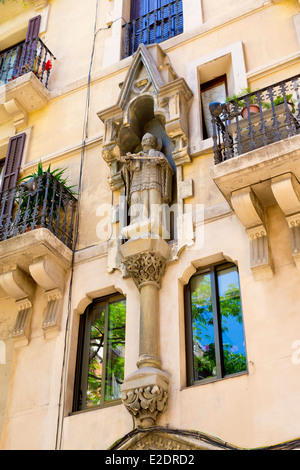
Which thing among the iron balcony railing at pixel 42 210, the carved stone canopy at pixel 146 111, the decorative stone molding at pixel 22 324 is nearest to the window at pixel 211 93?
the carved stone canopy at pixel 146 111

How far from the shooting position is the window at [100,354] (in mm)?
9500

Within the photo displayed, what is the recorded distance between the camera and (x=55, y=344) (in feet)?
33.0

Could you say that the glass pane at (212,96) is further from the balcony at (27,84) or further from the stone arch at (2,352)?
the stone arch at (2,352)

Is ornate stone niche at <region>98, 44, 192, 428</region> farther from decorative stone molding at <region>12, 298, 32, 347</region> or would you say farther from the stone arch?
the stone arch

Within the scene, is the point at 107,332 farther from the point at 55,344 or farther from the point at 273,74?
the point at 273,74

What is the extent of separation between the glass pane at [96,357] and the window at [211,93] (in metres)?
3.84

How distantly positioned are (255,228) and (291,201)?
660mm

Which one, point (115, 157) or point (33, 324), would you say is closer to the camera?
point (33, 324)

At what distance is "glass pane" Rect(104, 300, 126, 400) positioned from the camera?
372 inches

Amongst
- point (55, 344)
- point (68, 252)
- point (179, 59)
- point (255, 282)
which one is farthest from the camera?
point (179, 59)

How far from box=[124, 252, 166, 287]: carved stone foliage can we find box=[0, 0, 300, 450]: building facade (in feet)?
0.07

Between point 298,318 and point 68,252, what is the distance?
4.18 meters

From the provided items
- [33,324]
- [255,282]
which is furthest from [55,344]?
[255,282]
